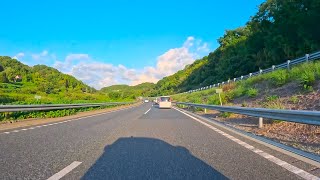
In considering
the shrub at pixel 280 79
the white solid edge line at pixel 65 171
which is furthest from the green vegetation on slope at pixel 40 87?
the white solid edge line at pixel 65 171

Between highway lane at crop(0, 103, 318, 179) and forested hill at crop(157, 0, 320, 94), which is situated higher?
forested hill at crop(157, 0, 320, 94)

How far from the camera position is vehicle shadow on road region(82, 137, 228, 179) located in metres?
4.89

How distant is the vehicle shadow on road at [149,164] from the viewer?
4.89 m

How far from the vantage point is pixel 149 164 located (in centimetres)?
572

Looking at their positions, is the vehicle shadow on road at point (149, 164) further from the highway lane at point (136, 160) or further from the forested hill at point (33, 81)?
the forested hill at point (33, 81)

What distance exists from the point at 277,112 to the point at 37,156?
6624 mm

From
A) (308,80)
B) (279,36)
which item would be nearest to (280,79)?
(308,80)

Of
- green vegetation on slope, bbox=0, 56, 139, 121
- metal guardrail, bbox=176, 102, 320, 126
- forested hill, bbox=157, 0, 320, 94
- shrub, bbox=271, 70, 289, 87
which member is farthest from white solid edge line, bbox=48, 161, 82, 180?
forested hill, bbox=157, 0, 320, 94

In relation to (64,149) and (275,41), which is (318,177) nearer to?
(64,149)

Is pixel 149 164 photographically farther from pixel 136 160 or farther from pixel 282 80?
pixel 282 80

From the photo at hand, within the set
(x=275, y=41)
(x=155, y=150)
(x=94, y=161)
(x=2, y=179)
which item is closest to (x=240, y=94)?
(x=155, y=150)

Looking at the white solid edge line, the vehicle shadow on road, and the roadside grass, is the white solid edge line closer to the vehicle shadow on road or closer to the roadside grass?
the vehicle shadow on road

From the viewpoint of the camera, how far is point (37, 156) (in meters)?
6.48

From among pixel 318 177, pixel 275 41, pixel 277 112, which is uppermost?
pixel 275 41
